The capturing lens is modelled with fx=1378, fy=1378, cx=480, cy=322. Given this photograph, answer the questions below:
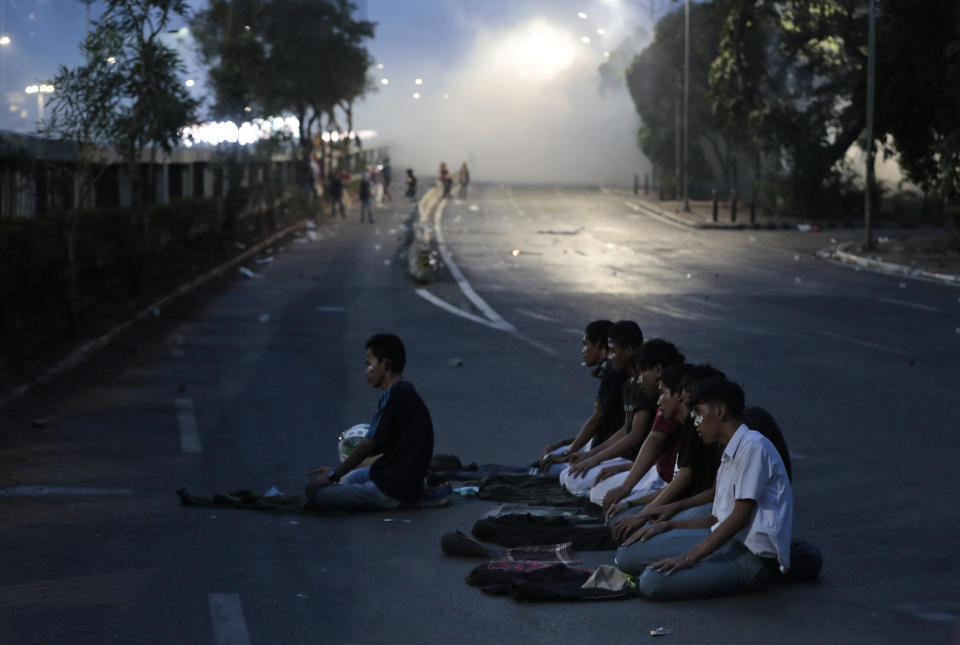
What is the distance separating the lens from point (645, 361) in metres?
8.31

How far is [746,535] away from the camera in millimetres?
6832

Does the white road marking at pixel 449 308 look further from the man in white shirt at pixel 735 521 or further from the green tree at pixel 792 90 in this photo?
the green tree at pixel 792 90

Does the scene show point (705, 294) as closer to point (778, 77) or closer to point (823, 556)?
point (823, 556)

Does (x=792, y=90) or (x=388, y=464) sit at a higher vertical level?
(x=792, y=90)

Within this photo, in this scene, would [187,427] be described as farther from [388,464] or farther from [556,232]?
[556,232]

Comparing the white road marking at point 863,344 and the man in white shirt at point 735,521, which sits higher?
the man in white shirt at point 735,521

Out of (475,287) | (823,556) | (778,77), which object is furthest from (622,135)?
(823,556)

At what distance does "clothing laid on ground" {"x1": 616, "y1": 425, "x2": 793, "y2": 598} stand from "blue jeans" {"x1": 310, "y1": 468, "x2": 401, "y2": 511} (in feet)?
7.88

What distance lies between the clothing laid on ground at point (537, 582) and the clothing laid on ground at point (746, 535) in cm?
28

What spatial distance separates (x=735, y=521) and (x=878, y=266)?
85.6 feet

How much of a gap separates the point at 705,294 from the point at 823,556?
17.1 metres

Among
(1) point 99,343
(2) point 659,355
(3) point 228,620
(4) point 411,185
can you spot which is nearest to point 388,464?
(2) point 659,355

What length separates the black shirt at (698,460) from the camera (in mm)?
7488

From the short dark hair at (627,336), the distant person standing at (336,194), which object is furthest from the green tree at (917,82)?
the short dark hair at (627,336)
